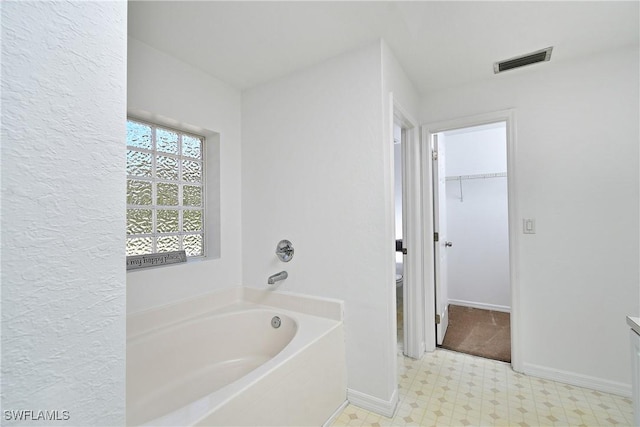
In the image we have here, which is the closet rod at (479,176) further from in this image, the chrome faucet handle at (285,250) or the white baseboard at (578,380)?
the chrome faucet handle at (285,250)

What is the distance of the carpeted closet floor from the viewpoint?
8.12 feet

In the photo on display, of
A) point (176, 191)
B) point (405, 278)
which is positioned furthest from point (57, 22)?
point (405, 278)

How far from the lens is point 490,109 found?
225cm

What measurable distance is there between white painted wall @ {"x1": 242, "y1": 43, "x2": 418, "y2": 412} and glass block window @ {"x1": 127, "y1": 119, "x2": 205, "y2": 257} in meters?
0.43

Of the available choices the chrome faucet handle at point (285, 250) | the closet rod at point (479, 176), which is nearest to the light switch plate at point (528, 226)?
the closet rod at point (479, 176)

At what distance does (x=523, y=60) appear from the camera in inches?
77.7

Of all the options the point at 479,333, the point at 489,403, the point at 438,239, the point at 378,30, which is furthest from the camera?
the point at 479,333

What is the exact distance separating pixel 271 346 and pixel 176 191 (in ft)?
4.26

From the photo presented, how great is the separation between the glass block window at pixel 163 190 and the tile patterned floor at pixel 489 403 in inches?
63.2

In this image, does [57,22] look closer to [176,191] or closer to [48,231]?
[48,231]

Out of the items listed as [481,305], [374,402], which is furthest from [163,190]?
[481,305]

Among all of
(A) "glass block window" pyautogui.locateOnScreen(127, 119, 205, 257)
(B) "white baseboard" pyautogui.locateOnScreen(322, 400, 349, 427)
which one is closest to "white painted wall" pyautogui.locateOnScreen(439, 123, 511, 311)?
(B) "white baseboard" pyautogui.locateOnScreen(322, 400, 349, 427)

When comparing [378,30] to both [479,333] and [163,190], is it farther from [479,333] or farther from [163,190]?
[479,333]

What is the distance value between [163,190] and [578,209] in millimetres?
2850
